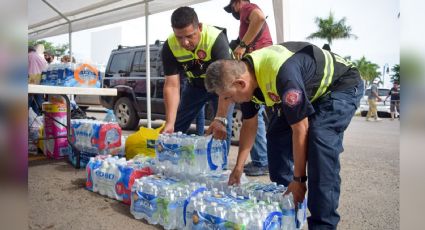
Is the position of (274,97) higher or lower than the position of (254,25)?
lower

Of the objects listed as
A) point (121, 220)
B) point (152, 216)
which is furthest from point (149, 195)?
point (121, 220)

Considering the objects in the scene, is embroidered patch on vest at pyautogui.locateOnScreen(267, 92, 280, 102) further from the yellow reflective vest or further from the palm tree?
the palm tree

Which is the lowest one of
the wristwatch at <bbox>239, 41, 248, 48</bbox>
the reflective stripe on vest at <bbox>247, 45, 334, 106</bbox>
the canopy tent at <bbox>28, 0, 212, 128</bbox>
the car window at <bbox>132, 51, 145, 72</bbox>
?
the reflective stripe on vest at <bbox>247, 45, 334, 106</bbox>

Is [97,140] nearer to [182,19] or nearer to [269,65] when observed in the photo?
[182,19]

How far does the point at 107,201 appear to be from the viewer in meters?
3.24

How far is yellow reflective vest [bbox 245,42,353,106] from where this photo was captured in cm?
200

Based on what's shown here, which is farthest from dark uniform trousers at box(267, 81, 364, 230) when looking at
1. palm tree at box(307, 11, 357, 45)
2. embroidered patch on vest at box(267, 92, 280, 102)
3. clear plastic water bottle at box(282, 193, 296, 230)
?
palm tree at box(307, 11, 357, 45)

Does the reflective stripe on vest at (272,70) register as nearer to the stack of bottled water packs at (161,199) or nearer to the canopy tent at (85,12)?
the stack of bottled water packs at (161,199)

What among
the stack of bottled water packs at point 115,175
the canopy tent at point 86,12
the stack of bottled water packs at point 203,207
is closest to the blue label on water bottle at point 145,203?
the stack of bottled water packs at point 203,207

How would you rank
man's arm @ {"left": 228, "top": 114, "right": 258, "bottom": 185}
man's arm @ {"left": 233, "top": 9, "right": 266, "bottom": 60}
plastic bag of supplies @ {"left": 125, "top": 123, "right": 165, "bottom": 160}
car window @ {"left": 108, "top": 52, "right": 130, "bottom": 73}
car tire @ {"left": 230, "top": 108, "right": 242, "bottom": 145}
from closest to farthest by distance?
man's arm @ {"left": 228, "top": 114, "right": 258, "bottom": 185} < man's arm @ {"left": 233, "top": 9, "right": 266, "bottom": 60} < plastic bag of supplies @ {"left": 125, "top": 123, "right": 165, "bottom": 160} < car tire @ {"left": 230, "top": 108, "right": 242, "bottom": 145} < car window @ {"left": 108, "top": 52, "right": 130, "bottom": 73}

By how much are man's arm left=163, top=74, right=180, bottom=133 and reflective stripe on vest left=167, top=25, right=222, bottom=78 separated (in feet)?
0.67

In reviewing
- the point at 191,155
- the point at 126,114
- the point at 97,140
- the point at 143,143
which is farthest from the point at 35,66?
the point at 191,155

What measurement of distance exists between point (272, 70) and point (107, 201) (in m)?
2.07

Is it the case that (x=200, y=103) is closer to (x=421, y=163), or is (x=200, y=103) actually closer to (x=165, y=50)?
(x=165, y=50)
